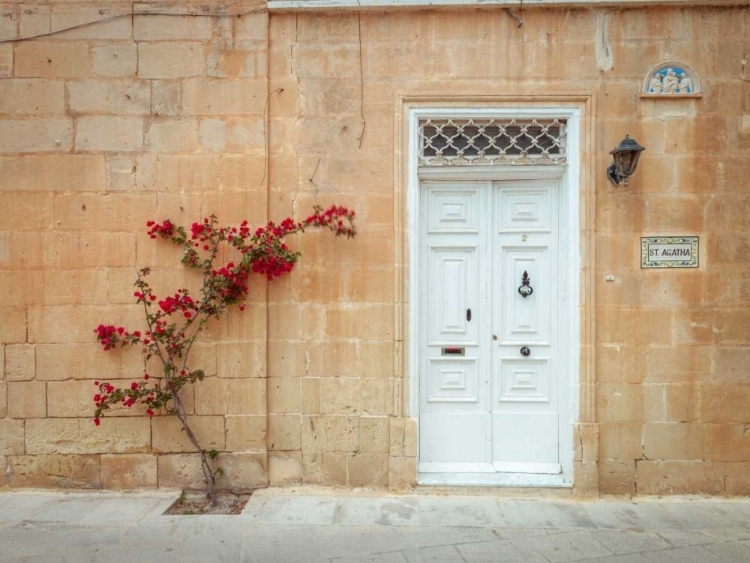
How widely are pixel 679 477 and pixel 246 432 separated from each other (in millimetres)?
3503

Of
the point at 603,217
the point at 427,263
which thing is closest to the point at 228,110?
the point at 427,263

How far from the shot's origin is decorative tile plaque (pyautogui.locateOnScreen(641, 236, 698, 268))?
4.74 meters

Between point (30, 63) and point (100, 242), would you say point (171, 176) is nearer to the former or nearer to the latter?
point (100, 242)

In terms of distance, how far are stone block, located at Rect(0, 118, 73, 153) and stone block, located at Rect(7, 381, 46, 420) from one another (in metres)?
1.91

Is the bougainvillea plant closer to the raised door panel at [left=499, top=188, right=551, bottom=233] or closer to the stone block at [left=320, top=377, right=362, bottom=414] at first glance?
the stone block at [left=320, top=377, right=362, bottom=414]

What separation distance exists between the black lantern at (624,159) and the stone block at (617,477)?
2.24 metres

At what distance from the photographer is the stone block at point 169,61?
4.80m

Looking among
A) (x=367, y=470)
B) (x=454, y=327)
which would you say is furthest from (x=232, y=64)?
(x=367, y=470)

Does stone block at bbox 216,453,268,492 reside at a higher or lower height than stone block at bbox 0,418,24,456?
lower

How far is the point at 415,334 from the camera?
15.8 feet

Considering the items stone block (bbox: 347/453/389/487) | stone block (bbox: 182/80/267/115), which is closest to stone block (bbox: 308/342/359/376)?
stone block (bbox: 347/453/389/487)

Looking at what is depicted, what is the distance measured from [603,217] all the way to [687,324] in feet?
3.58

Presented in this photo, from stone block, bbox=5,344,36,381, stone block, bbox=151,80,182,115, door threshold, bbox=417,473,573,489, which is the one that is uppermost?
stone block, bbox=151,80,182,115

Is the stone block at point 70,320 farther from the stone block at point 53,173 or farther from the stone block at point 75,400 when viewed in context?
the stone block at point 53,173
